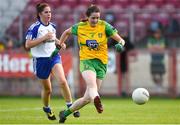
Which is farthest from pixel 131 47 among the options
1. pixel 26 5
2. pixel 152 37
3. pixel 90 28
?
pixel 90 28

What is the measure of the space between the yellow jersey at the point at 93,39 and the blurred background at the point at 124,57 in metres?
11.4

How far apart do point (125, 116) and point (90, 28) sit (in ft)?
9.01

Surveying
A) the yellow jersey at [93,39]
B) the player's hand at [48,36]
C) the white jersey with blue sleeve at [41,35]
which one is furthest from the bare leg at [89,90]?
the white jersey with blue sleeve at [41,35]

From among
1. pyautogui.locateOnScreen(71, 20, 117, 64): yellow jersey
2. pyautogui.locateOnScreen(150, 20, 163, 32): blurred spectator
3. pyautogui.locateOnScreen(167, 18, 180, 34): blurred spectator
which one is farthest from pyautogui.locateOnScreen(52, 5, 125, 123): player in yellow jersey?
pyautogui.locateOnScreen(150, 20, 163, 32): blurred spectator

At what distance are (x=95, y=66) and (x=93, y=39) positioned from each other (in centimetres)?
55

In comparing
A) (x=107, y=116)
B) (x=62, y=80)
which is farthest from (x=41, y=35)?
(x=107, y=116)

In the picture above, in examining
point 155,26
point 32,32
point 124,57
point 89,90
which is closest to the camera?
point 89,90

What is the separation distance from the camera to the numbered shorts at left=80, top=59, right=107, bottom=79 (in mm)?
13977

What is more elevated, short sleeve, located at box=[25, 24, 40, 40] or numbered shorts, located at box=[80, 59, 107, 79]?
short sleeve, located at box=[25, 24, 40, 40]

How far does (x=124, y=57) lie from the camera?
26438 millimetres

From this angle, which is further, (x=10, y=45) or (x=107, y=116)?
(x=10, y=45)

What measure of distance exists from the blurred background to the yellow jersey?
37.3ft

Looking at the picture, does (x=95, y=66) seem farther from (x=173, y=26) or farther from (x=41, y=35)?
(x=173, y=26)

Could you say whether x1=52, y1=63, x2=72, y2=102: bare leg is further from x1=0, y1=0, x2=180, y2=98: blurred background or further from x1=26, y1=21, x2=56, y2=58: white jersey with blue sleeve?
x1=0, y1=0, x2=180, y2=98: blurred background
